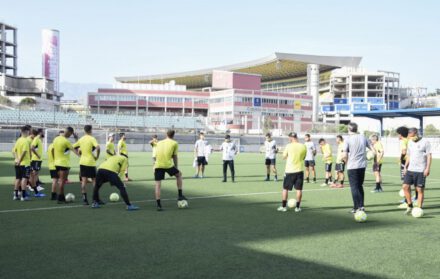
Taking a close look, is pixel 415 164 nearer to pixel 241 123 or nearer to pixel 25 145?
pixel 25 145

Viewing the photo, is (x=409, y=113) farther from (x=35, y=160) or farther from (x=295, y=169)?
(x=35, y=160)

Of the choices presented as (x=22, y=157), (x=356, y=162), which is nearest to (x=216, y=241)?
(x=356, y=162)

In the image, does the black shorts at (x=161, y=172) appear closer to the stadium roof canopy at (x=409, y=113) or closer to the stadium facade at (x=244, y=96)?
the stadium roof canopy at (x=409, y=113)

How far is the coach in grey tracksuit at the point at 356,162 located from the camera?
401 inches

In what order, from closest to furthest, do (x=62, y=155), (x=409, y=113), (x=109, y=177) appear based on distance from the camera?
(x=109, y=177), (x=62, y=155), (x=409, y=113)

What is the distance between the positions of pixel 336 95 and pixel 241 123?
4351 centimetres

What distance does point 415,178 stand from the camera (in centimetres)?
1073

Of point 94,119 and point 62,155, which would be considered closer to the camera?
point 62,155

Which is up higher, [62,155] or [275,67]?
[275,67]

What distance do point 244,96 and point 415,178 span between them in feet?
308

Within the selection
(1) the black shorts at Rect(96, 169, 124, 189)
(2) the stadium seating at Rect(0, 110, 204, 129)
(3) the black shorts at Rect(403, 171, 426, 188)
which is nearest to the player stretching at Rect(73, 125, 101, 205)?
(1) the black shorts at Rect(96, 169, 124, 189)

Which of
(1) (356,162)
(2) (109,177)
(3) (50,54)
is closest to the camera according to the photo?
(1) (356,162)

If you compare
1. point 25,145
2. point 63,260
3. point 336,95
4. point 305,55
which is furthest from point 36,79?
point 63,260

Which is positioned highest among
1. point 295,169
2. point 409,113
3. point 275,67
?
point 275,67
